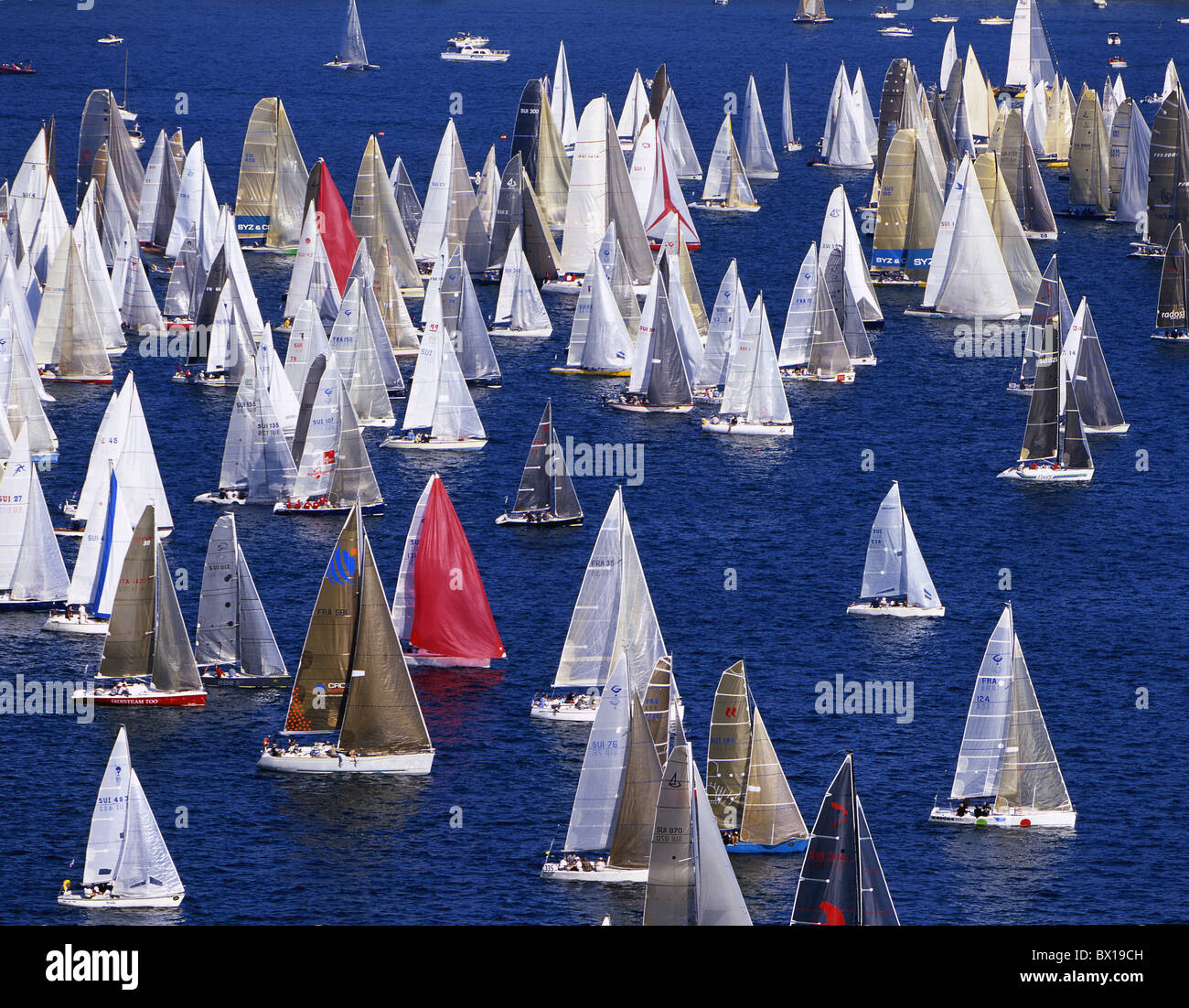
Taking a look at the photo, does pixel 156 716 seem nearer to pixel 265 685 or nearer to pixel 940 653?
pixel 265 685

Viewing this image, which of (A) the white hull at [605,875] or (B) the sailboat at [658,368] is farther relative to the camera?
(B) the sailboat at [658,368]

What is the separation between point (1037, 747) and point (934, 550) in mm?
33455

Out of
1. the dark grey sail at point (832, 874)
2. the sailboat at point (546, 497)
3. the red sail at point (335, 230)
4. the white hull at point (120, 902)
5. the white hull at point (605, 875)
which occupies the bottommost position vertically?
the white hull at point (120, 902)

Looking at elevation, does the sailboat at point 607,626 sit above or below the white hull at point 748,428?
below

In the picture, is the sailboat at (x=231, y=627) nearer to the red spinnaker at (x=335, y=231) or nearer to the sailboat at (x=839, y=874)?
the sailboat at (x=839, y=874)

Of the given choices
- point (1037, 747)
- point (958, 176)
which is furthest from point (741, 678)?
point (958, 176)

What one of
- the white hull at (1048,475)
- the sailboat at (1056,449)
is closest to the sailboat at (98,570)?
the white hull at (1048,475)

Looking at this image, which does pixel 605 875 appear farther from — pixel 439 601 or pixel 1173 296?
pixel 1173 296

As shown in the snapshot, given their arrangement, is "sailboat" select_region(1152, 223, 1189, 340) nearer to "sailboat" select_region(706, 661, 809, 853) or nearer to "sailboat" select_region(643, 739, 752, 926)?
"sailboat" select_region(706, 661, 809, 853)

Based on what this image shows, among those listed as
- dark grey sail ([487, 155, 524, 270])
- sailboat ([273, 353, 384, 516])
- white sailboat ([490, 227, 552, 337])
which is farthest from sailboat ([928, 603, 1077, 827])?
dark grey sail ([487, 155, 524, 270])

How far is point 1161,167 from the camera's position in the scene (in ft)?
550

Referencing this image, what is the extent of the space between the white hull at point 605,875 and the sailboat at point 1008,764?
11530 mm

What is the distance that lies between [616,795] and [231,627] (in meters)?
22.0

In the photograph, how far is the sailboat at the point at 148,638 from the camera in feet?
253
